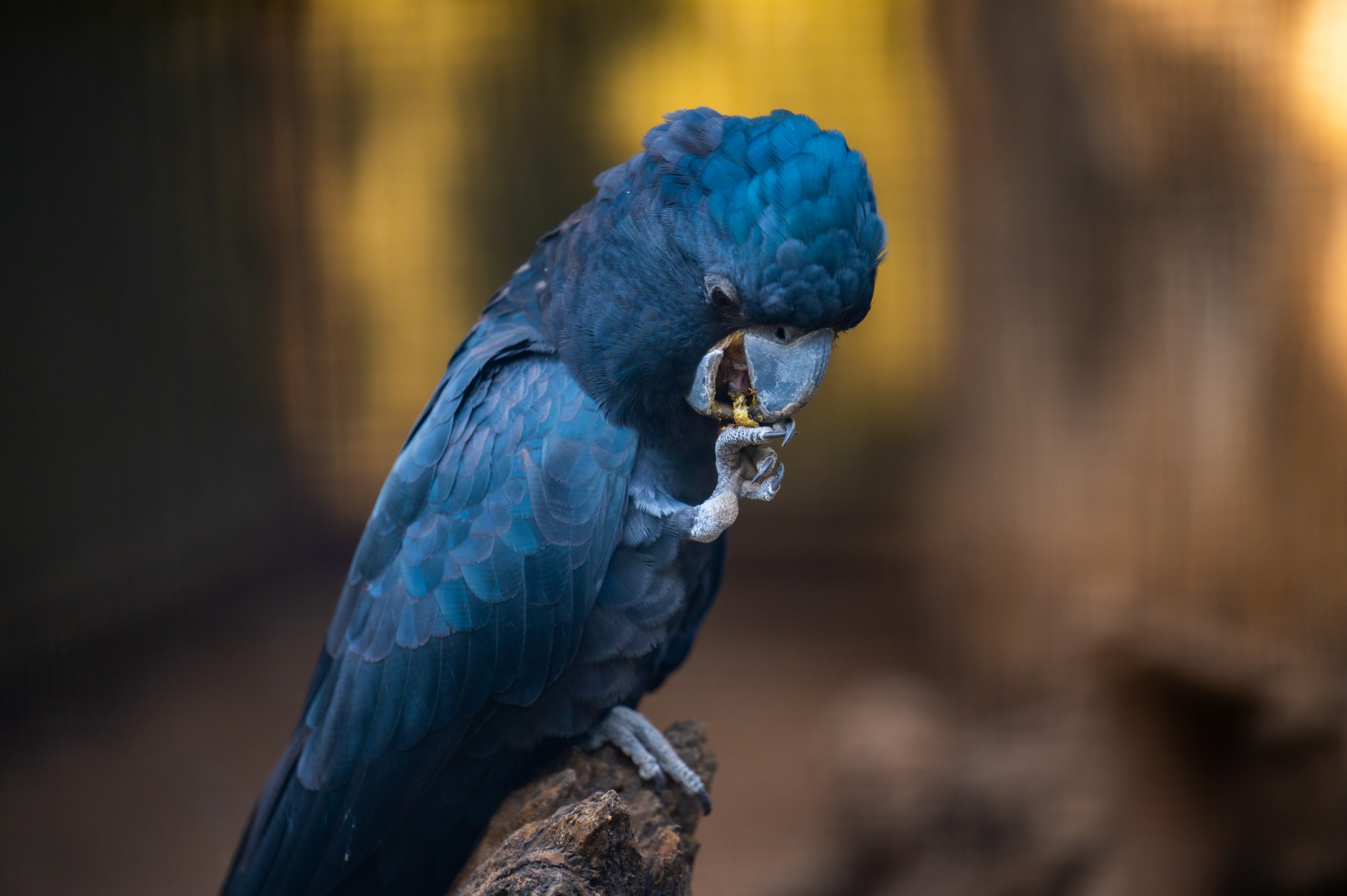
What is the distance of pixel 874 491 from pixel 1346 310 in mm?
2711

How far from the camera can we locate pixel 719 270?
1804 mm

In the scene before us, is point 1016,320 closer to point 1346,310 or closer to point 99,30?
point 1346,310

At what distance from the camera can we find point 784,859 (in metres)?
4.41

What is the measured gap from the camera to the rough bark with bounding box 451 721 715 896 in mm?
1639

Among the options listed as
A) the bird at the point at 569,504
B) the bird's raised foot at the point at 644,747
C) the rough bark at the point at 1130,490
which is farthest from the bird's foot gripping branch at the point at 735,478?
the rough bark at the point at 1130,490

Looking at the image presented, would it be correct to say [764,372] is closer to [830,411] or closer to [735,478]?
[735,478]

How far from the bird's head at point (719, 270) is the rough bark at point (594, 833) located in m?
0.77

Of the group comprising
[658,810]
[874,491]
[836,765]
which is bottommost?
[836,765]

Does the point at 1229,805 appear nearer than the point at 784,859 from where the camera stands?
Yes

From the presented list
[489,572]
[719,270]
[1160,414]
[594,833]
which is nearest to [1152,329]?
[1160,414]

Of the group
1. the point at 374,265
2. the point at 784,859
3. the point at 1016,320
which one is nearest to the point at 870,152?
the point at 1016,320

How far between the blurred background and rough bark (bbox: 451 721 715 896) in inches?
71.6

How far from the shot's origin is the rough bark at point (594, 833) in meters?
1.64

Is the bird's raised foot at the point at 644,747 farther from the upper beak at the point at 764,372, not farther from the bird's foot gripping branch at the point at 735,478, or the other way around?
the upper beak at the point at 764,372
